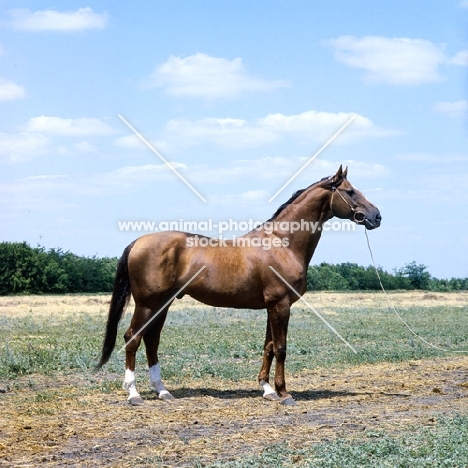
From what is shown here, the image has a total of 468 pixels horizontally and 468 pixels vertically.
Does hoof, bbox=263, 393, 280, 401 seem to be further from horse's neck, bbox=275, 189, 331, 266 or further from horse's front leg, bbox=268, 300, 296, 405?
horse's neck, bbox=275, 189, 331, 266

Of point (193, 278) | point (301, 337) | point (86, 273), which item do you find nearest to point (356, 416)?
point (193, 278)

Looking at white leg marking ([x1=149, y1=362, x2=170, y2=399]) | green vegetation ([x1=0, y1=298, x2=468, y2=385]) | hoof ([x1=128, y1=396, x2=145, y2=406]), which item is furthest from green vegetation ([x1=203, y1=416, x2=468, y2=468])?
green vegetation ([x1=0, y1=298, x2=468, y2=385])

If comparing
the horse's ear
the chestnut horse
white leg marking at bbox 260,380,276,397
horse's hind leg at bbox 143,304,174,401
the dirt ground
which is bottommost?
the dirt ground

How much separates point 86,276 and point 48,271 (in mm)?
3109

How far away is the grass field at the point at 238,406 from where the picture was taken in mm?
6734

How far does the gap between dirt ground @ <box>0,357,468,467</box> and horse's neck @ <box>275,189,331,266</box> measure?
2093 mm

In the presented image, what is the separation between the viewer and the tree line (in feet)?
160

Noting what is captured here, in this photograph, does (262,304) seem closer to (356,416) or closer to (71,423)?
(356,416)

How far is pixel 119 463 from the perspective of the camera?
6.54 metres

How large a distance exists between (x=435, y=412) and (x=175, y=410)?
10.4 ft

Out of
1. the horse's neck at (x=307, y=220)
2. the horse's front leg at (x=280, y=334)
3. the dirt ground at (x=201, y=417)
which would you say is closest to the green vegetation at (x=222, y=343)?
the dirt ground at (x=201, y=417)

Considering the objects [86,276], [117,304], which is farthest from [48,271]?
[117,304]

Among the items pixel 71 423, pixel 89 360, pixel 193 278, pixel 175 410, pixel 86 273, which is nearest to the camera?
pixel 71 423

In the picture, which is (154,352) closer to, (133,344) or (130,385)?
(133,344)
